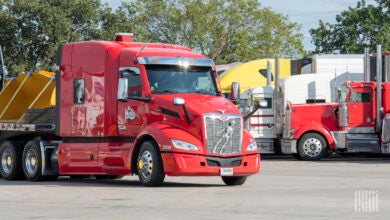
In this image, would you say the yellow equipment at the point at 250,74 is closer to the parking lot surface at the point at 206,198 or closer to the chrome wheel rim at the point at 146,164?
the parking lot surface at the point at 206,198

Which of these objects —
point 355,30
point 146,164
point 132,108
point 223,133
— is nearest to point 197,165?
point 223,133

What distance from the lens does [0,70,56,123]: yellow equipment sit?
2486cm

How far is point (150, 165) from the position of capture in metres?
20.9

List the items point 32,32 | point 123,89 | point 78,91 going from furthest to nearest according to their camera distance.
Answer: point 32,32 → point 78,91 → point 123,89

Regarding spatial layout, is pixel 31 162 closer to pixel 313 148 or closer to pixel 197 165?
pixel 197 165

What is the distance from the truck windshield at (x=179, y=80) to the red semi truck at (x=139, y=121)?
0.8 inches

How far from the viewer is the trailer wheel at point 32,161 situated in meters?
23.9

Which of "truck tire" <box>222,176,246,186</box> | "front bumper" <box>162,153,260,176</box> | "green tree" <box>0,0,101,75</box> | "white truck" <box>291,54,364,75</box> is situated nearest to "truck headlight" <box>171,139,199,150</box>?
"front bumper" <box>162,153,260,176</box>

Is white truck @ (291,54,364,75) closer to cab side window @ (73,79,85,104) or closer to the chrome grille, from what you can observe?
cab side window @ (73,79,85,104)

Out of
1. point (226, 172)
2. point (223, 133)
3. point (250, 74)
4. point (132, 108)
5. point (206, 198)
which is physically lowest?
point (206, 198)

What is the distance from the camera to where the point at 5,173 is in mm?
25078

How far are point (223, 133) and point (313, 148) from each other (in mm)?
14110

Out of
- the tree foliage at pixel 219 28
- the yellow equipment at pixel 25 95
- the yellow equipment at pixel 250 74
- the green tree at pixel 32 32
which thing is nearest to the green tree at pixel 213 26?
the tree foliage at pixel 219 28

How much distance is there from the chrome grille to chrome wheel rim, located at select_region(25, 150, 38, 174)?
202 inches
